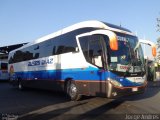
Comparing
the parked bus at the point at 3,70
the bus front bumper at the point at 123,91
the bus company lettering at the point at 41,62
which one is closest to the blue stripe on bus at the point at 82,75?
the bus front bumper at the point at 123,91

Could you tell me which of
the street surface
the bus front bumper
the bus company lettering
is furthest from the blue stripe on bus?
the street surface

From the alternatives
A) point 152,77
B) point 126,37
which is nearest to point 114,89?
point 126,37

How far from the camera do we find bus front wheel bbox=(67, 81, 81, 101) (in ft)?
48.2

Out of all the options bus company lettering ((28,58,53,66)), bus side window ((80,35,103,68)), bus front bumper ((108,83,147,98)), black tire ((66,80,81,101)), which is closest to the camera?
bus front bumper ((108,83,147,98))

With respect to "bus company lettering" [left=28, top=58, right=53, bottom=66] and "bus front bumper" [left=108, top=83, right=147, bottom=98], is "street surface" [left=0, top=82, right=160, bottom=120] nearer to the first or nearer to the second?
"bus front bumper" [left=108, top=83, right=147, bottom=98]

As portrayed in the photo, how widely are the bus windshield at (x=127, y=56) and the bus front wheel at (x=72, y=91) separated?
109 inches

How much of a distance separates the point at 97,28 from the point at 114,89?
2.93 m

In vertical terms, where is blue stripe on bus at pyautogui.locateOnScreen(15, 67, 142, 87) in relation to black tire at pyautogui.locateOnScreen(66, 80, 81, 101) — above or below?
above

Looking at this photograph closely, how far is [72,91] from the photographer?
15.0 metres

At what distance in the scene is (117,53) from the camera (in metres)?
12.8

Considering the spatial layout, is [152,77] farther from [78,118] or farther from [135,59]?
[78,118]

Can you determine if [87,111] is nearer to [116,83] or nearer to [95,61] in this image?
[116,83]

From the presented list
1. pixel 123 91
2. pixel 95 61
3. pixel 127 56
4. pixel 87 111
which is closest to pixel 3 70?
pixel 95 61

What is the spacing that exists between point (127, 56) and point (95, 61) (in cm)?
135
